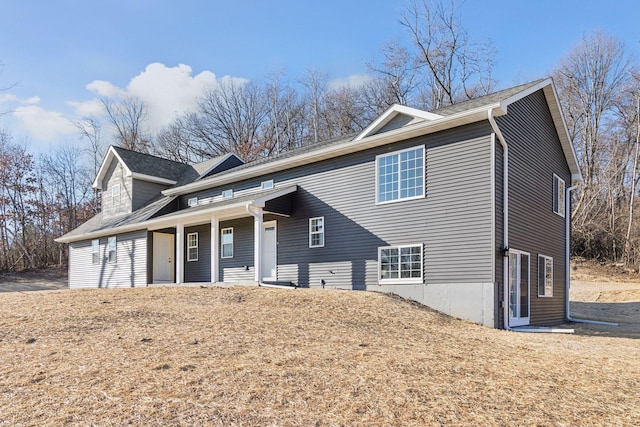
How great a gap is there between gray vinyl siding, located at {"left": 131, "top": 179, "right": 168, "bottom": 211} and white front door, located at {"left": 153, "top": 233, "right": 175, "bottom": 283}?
308cm

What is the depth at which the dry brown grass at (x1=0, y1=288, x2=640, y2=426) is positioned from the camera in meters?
4.46

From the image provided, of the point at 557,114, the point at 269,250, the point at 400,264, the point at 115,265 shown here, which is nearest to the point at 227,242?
the point at 269,250

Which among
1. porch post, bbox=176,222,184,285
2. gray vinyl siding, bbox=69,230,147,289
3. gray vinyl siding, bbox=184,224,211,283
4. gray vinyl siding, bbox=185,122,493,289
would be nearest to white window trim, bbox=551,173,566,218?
gray vinyl siding, bbox=185,122,493,289

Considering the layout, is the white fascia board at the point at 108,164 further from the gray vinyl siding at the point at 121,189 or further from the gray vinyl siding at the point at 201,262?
the gray vinyl siding at the point at 201,262

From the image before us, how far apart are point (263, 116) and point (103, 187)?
17790 millimetres

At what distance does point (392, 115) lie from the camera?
44.0 feet

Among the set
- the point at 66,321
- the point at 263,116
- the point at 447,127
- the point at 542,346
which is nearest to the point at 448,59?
the point at 263,116

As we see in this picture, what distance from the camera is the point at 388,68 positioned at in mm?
33281

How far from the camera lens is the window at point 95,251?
70.8 feet

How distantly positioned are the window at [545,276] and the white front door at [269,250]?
8.18 m

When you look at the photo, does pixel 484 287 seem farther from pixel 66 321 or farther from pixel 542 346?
pixel 66 321

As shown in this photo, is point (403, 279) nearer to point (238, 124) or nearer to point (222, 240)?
point (222, 240)

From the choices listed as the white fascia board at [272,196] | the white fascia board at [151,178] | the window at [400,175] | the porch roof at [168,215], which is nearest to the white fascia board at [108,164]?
the white fascia board at [151,178]

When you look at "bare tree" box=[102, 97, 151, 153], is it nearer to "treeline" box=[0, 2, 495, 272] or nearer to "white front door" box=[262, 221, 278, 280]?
"treeline" box=[0, 2, 495, 272]
